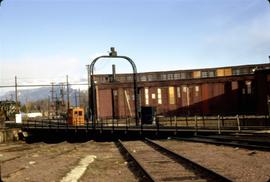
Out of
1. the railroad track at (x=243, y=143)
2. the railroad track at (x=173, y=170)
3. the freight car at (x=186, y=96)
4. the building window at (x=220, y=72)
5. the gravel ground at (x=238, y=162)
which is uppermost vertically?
the building window at (x=220, y=72)

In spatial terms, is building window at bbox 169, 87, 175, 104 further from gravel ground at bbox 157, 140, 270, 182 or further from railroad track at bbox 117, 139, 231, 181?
railroad track at bbox 117, 139, 231, 181

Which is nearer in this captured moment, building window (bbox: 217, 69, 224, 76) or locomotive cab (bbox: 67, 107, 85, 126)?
locomotive cab (bbox: 67, 107, 85, 126)

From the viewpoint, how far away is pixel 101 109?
230 feet

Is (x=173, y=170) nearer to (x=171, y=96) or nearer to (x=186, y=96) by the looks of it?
(x=186, y=96)

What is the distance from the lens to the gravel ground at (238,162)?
480 inches

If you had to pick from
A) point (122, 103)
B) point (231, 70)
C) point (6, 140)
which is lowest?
point (6, 140)

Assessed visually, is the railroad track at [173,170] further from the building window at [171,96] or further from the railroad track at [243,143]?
→ the building window at [171,96]

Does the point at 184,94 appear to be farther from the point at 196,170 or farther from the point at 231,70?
the point at 196,170

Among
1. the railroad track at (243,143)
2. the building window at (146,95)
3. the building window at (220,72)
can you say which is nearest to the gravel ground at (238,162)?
the railroad track at (243,143)

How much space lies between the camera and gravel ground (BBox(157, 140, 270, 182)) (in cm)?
1219

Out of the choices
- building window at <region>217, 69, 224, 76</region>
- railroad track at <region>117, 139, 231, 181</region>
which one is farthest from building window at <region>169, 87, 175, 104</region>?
railroad track at <region>117, 139, 231, 181</region>

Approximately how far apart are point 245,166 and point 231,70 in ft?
229

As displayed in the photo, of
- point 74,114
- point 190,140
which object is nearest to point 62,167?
point 190,140

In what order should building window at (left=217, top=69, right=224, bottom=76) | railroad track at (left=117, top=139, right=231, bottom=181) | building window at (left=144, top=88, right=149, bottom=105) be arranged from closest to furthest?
railroad track at (left=117, top=139, right=231, bottom=181)
building window at (left=144, top=88, right=149, bottom=105)
building window at (left=217, top=69, right=224, bottom=76)
